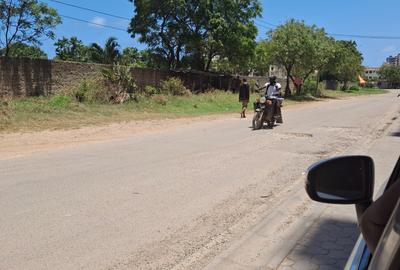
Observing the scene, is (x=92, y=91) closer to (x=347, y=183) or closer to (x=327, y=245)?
(x=327, y=245)

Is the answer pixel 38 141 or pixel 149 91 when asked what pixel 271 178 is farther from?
pixel 149 91

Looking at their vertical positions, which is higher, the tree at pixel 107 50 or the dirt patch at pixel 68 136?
the tree at pixel 107 50

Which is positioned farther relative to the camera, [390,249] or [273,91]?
[273,91]

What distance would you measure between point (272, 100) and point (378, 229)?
15.5 m

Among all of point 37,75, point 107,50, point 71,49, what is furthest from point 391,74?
point 37,75

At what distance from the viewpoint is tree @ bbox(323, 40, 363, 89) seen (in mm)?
49906

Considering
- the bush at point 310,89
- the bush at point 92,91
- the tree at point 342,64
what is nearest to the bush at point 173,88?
the bush at point 92,91

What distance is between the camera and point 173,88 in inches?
1146

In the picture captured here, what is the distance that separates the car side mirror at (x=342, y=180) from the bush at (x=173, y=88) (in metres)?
26.6

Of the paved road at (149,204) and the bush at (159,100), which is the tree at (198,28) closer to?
the bush at (159,100)

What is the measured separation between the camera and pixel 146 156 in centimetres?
1046

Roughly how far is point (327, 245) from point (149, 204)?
8.15ft

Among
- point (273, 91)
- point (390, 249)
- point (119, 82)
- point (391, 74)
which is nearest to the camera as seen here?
point (390, 249)

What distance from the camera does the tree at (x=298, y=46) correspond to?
4006 cm
